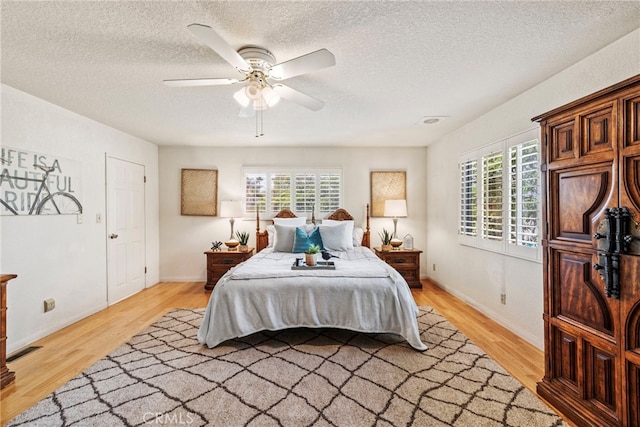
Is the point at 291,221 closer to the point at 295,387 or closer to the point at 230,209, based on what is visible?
the point at 230,209

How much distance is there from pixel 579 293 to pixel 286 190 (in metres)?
4.18

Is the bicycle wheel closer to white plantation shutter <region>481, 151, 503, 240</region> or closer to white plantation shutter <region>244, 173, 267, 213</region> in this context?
white plantation shutter <region>244, 173, 267, 213</region>

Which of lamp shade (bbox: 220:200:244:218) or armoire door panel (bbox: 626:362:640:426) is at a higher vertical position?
lamp shade (bbox: 220:200:244:218)

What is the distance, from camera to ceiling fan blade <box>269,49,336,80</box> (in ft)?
5.67

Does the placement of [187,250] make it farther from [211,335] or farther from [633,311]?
Answer: [633,311]

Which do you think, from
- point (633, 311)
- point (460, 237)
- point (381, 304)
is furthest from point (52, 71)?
point (460, 237)

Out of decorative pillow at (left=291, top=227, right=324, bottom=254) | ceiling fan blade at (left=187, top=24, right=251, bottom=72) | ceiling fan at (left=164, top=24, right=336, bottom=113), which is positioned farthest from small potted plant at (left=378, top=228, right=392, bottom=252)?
A: ceiling fan blade at (left=187, top=24, right=251, bottom=72)

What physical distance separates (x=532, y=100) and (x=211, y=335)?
3.77 m

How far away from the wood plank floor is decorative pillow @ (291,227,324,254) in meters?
1.54

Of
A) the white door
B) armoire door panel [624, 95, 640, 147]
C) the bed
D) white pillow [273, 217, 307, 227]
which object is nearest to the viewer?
armoire door panel [624, 95, 640, 147]

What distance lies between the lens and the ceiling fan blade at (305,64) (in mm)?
1728

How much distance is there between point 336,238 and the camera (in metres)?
4.24

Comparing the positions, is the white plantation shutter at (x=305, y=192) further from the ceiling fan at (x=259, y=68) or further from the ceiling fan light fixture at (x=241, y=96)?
the ceiling fan light fixture at (x=241, y=96)

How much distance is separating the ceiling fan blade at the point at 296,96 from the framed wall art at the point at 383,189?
2.91m
